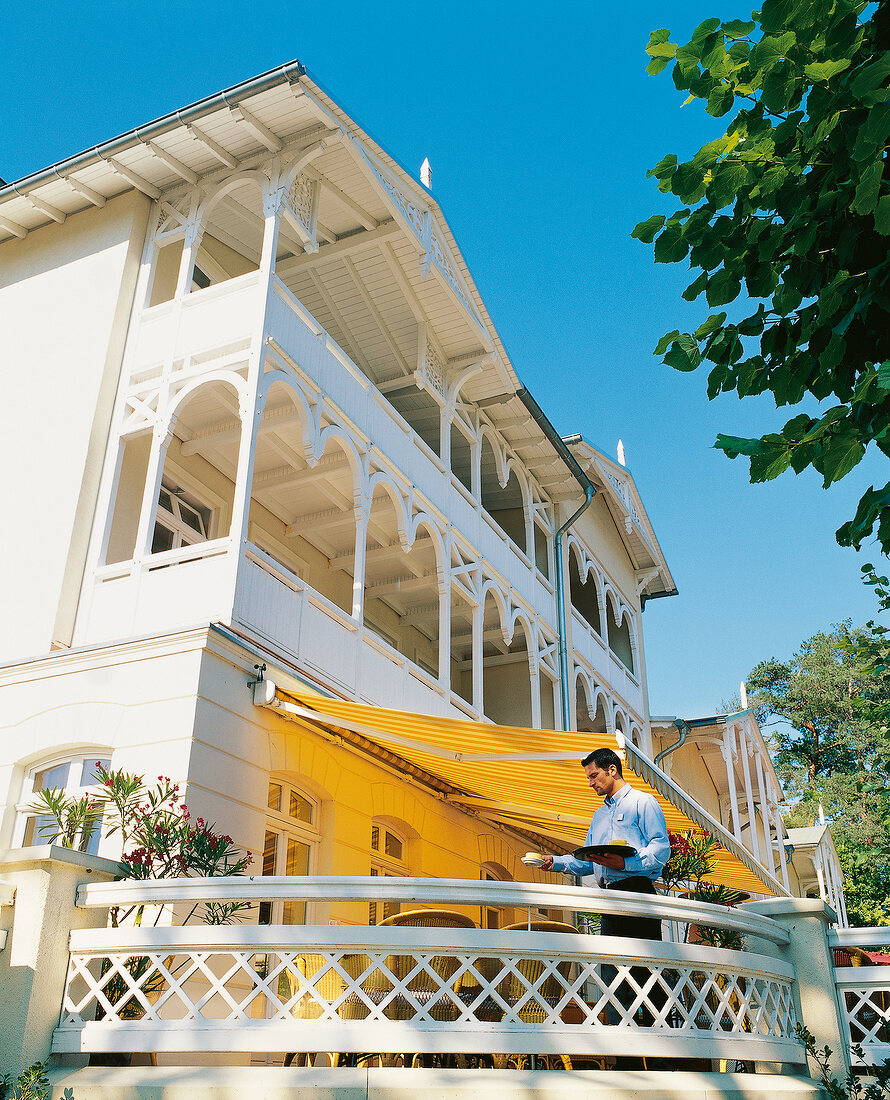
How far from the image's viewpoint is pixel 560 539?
1927 cm

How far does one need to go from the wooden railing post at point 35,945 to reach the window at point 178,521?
625cm

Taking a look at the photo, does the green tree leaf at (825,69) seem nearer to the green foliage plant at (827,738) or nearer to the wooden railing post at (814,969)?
the wooden railing post at (814,969)

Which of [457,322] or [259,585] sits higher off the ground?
[457,322]

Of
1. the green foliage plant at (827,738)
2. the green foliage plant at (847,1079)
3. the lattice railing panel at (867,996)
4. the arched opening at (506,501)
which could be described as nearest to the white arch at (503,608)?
the arched opening at (506,501)

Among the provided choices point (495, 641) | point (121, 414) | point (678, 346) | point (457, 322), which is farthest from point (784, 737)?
point (678, 346)

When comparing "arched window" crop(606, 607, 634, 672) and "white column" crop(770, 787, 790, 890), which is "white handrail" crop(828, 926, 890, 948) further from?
"white column" crop(770, 787, 790, 890)

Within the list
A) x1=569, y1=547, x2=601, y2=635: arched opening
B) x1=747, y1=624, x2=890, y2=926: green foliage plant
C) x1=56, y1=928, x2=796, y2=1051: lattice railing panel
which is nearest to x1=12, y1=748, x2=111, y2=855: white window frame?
x1=56, y1=928, x2=796, y2=1051: lattice railing panel

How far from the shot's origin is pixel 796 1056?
6.12 meters

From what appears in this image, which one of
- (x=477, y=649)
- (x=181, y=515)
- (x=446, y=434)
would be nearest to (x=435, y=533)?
(x=446, y=434)

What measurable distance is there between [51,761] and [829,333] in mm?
7672

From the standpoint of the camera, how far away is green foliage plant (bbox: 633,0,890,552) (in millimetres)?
4469

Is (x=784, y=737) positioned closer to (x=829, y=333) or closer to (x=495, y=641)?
(x=495, y=641)

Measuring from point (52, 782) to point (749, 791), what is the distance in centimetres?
1607

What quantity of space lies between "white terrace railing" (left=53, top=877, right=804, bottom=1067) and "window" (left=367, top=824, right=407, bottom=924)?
5750 millimetres
